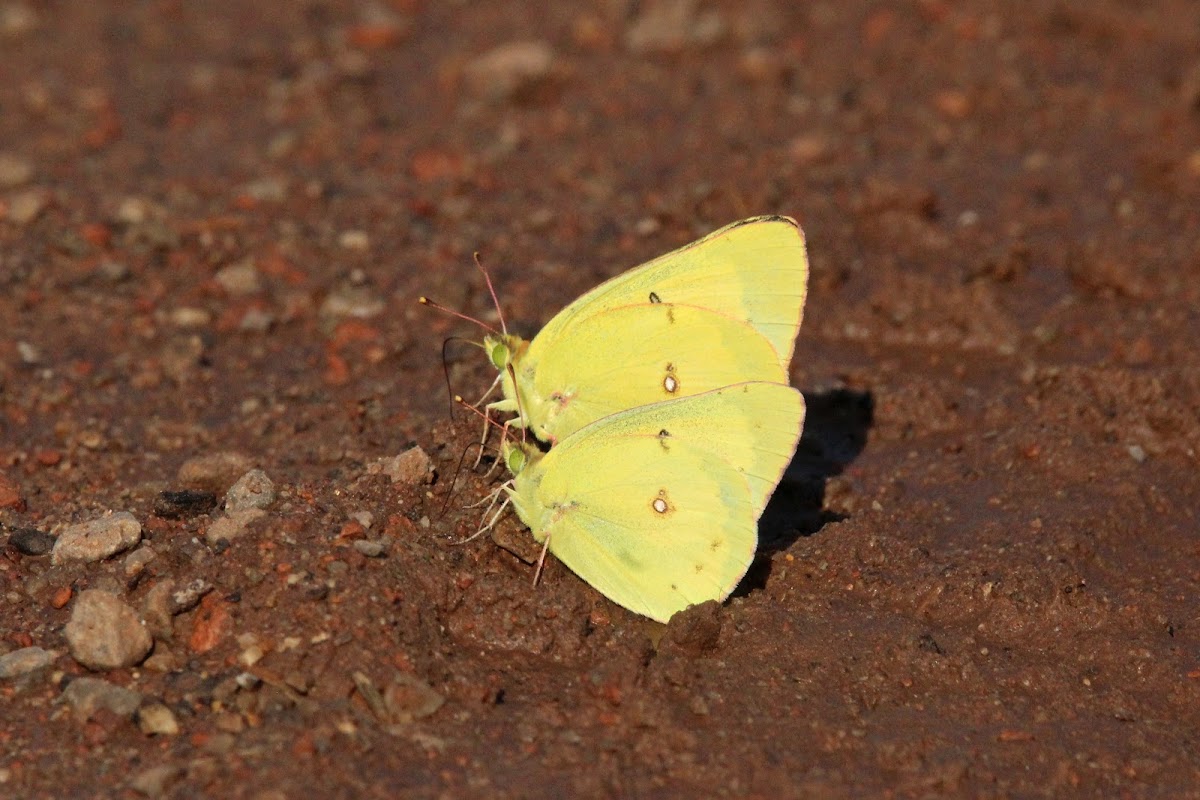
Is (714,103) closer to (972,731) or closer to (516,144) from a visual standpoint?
(516,144)

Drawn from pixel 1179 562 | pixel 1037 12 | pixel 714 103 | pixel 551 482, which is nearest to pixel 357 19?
pixel 714 103

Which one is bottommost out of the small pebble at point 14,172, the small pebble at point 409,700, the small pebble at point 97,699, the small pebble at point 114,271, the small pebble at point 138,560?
the small pebble at point 114,271

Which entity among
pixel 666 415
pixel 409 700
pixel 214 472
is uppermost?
pixel 666 415

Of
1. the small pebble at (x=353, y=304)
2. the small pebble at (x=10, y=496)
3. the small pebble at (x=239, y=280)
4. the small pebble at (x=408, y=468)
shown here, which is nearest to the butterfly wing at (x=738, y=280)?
the small pebble at (x=408, y=468)

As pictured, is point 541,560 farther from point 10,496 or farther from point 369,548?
point 10,496

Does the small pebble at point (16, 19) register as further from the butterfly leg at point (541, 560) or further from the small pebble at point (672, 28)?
the butterfly leg at point (541, 560)

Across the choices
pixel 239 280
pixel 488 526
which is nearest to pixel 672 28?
pixel 239 280
